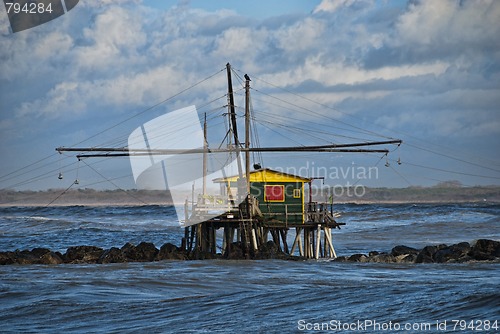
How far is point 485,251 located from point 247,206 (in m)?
10.4

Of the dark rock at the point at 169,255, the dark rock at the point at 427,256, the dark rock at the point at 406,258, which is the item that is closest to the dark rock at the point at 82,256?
the dark rock at the point at 169,255

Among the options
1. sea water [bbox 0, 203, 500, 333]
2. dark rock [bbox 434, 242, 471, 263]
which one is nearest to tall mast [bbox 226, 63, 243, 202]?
sea water [bbox 0, 203, 500, 333]

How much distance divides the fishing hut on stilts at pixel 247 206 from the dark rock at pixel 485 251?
234 inches

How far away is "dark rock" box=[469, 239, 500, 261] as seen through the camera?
115 ft

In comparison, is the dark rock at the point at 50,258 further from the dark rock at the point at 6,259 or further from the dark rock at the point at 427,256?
the dark rock at the point at 427,256

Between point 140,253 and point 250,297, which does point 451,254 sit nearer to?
point 140,253

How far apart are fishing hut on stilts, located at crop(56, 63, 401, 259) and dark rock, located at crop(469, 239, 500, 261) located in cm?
595

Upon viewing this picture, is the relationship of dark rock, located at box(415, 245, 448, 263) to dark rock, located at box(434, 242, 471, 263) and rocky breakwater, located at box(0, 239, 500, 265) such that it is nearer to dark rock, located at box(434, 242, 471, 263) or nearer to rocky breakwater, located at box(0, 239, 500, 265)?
rocky breakwater, located at box(0, 239, 500, 265)

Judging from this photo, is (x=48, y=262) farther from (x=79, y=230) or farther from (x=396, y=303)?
(x=79, y=230)

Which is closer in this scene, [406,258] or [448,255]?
[448,255]

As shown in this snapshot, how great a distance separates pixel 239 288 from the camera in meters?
26.1

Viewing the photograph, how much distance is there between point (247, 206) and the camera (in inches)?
1463

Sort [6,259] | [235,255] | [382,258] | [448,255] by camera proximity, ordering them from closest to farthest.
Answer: [448,255]
[382,258]
[6,259]
[235,255]

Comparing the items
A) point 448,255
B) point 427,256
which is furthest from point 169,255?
point 448,255
